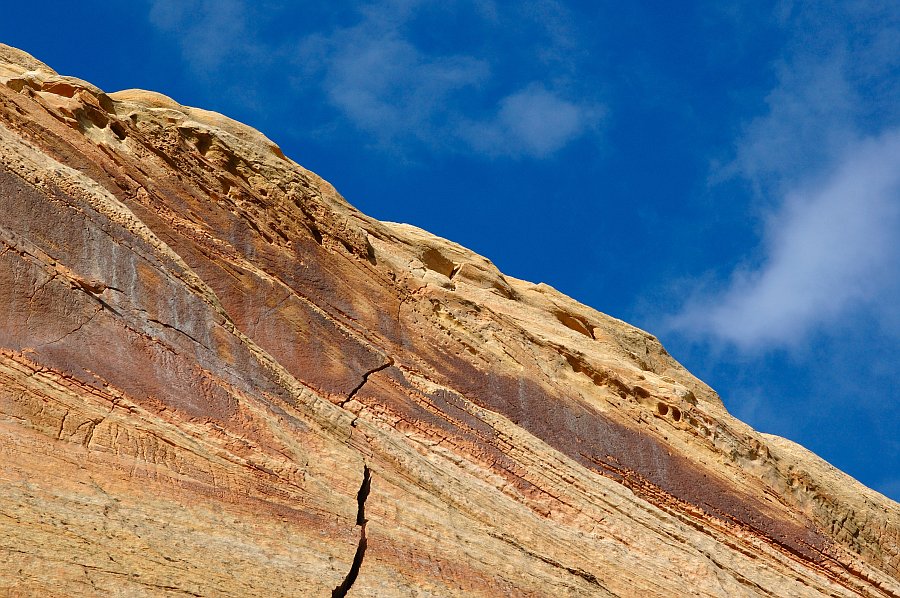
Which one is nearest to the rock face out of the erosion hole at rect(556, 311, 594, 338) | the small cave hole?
the small cave hole

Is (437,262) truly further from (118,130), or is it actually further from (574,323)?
(118,130)

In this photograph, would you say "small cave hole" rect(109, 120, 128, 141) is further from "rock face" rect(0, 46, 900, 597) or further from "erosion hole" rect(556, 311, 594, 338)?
"erosion hole" rect(556, 311, 594, 338)

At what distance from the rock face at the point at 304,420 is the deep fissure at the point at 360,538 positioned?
58mm

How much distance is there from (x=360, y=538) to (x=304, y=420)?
8.03 ft

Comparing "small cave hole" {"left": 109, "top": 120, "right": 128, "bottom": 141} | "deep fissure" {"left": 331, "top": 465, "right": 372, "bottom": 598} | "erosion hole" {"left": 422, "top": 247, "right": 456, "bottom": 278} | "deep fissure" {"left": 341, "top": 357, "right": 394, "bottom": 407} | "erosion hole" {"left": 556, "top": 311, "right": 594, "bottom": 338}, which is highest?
"erosion hole" {"left": 556, "top": 311, "right": 594, "bottom": 338}

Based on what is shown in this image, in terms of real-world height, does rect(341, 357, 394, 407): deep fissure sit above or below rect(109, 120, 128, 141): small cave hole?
below

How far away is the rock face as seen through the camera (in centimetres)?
1494

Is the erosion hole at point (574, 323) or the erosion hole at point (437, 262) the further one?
the erosion hole at point (574, 323)

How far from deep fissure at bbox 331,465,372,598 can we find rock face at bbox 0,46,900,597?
2.3 inches

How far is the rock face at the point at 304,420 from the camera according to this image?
14.9m

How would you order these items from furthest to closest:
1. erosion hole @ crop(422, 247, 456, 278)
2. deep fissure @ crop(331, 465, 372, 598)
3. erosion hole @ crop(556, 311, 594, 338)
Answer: erosion hole @ crop(556, 311, 594, 338) → erosion hole @ crop(422, 247, 456, 278) → deep fissure @ crop(331, 465, 372, 598)

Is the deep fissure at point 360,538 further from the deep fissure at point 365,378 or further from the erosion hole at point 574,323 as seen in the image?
the erosion hole at point 574,323

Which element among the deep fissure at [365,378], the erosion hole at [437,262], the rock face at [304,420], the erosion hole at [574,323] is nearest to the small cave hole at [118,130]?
the rock face at [304,420]

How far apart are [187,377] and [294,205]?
263 inches
